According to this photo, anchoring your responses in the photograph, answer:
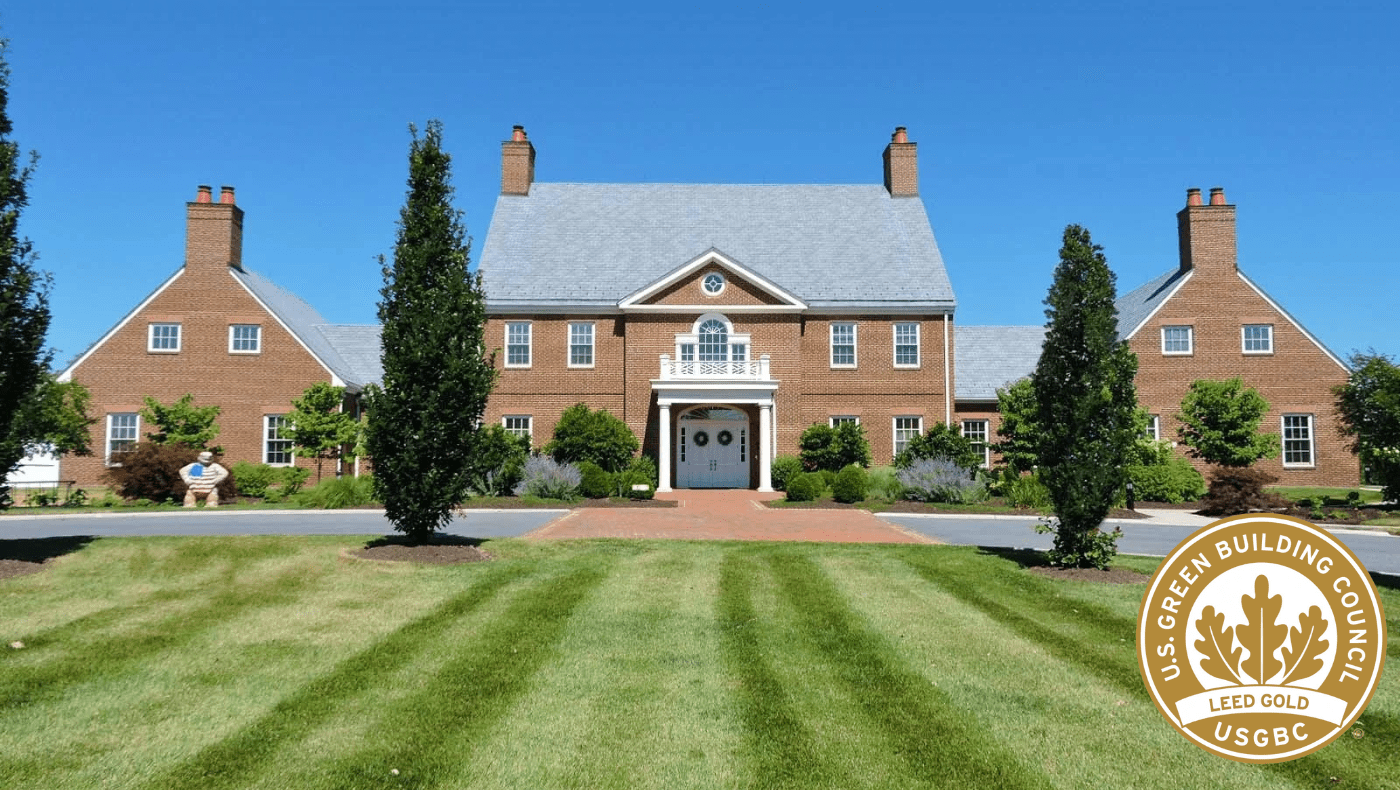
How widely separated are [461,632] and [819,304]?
24606 mm

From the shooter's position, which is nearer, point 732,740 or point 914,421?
point 732,740

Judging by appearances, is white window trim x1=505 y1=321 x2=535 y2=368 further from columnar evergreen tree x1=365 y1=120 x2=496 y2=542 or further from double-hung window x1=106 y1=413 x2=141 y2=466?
columnar evergreen tree x1=365 y1=120 x2=496 y2=542

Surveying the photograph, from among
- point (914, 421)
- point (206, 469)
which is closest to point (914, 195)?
point (914, 421)

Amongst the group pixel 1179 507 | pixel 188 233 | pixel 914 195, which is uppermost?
pixel 914 195

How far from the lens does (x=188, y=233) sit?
3020 cm

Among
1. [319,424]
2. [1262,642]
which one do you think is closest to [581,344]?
[319,424]

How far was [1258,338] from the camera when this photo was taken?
31.9 metres

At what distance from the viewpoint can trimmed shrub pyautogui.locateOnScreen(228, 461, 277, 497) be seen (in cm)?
2530

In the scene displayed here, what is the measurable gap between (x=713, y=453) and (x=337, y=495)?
1354cm

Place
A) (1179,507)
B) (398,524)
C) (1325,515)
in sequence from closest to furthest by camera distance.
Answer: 1. (398,524)
2. (1325,515)
3. (1179,507)

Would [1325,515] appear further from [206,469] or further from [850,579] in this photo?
[206,469]

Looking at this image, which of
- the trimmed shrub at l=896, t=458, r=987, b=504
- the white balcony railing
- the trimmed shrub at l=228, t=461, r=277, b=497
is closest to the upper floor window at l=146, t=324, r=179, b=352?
the trimmed shrub at l=228, t=461, r=277, b=497

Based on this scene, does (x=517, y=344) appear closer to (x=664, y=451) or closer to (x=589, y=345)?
(x=589, y=345)

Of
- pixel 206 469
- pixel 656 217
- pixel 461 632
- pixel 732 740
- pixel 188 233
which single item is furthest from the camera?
pixel 656 217
